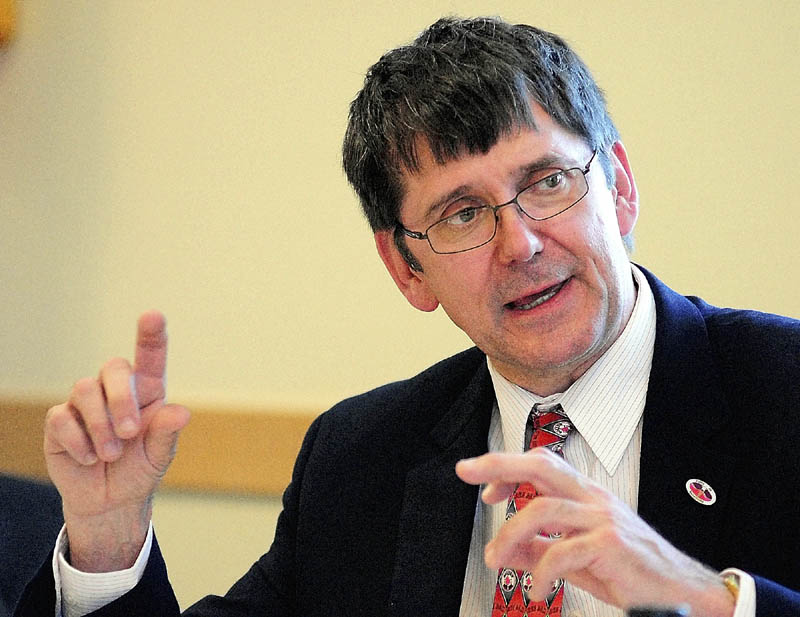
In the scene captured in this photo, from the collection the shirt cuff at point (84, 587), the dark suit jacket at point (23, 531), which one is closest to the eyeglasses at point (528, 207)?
the shirt cuff at point (84, 587)

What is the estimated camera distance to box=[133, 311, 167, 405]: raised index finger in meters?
1.49

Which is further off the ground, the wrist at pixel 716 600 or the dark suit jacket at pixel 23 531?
the wrist at pixel 716 600

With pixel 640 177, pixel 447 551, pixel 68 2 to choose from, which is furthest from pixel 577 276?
pixel 68 2

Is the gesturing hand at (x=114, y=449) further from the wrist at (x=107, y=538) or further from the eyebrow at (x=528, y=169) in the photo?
the eyebrow at (x=528, y=169)

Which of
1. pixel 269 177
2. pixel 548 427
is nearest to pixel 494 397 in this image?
pixel 548 427

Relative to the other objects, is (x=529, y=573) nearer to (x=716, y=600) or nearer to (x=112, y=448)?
(x=716, y=600)

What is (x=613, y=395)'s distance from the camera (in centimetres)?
177

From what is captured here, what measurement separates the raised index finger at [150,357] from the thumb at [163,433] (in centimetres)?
3

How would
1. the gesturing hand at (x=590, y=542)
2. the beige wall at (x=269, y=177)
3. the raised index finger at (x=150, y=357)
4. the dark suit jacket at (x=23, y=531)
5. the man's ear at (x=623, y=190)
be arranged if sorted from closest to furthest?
1. the gesturing hand at (x=590, y=542)
2. the raised index finger at (x=150, y=357)
3. the man's ear at (x=623, y=190)
4. the dark suit jacket at (x=23, y=531)
5. the beige wall at (x=269, y=177)

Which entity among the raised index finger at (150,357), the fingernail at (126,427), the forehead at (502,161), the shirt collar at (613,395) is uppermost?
the forehead at (502,161)

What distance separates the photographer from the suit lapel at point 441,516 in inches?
70.1

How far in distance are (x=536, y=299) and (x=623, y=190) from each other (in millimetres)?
349

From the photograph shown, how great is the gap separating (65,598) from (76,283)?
1.77 metres

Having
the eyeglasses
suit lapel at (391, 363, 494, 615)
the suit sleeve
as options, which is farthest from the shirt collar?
the suit sleeve
